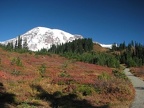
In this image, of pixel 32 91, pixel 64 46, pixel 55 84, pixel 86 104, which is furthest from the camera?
pixel 64 46

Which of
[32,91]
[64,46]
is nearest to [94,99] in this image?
[32,91]

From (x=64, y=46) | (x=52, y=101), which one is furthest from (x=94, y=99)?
(x=64, y=46)

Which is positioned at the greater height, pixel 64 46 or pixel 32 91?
pixel 64 46

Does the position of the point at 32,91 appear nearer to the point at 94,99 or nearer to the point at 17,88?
the point at 17,88

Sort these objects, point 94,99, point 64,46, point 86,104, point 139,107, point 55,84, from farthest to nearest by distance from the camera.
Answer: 1. point 64,46
2. point 55,84
3. point 94,99
4. point 86,104
5. point 139,107

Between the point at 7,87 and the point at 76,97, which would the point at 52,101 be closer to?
the point at 76,97

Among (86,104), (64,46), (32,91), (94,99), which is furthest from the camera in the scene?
(64,46)

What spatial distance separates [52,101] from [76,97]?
247 centimetres

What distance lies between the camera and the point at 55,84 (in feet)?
77.3

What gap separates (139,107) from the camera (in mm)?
15359

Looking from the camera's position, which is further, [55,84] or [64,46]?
[64,46]

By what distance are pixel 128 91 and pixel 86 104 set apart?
517 centimetres

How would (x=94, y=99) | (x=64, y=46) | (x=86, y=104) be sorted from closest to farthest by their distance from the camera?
(x=86, y=104)
(x=94, y=99)
(x=64, y=46)

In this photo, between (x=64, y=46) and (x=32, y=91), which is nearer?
(x=32, y=91)
